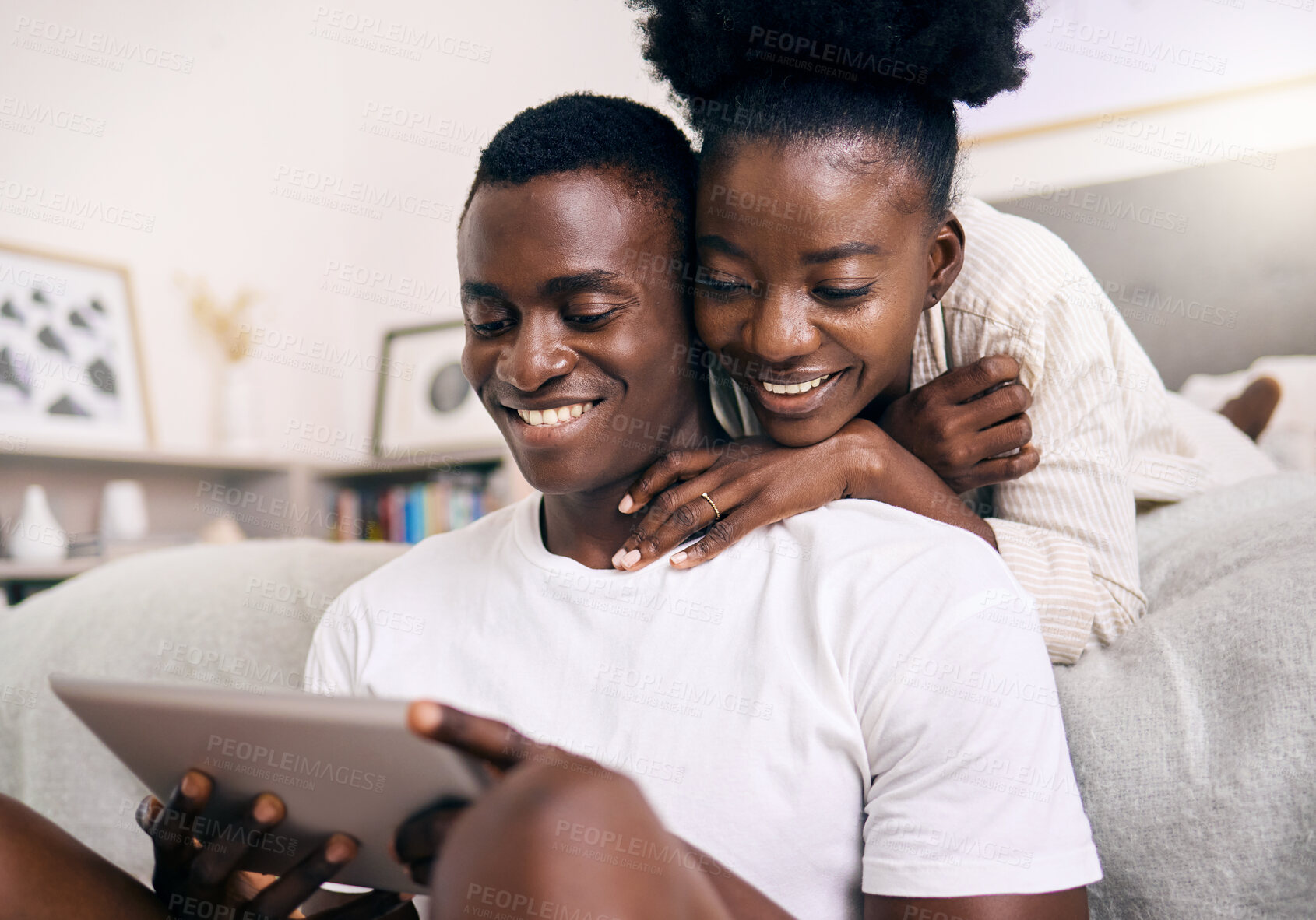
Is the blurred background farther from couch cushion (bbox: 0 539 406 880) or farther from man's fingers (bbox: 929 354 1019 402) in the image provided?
couch cushion (bbox: 0 539 406 880)

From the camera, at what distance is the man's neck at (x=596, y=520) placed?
3.37 ft

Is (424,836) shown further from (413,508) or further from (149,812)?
(413,508)

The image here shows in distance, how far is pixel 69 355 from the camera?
306 centimetres

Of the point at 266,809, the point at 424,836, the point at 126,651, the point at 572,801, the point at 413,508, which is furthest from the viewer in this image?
the point at 413,508

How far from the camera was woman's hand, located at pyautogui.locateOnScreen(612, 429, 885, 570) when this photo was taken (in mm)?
928

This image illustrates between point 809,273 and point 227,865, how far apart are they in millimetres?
779

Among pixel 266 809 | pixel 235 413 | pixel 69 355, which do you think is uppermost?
pixel 69 355

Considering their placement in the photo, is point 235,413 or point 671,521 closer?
point 671,521

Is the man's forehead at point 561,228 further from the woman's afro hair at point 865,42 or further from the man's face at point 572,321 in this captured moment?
the woman's afro hair at point 865,42

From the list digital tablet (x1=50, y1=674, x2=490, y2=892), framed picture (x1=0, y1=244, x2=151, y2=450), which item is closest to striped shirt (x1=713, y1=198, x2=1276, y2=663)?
digital tablet (x1=50, y1=674, x2=490, y2=892)

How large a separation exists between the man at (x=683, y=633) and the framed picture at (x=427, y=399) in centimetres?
248

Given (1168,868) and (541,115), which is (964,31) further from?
(1168,868)

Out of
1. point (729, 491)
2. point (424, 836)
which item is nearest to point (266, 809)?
point (424, 836)

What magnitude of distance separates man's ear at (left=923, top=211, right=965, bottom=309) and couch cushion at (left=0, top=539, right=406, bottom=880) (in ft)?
3.18
